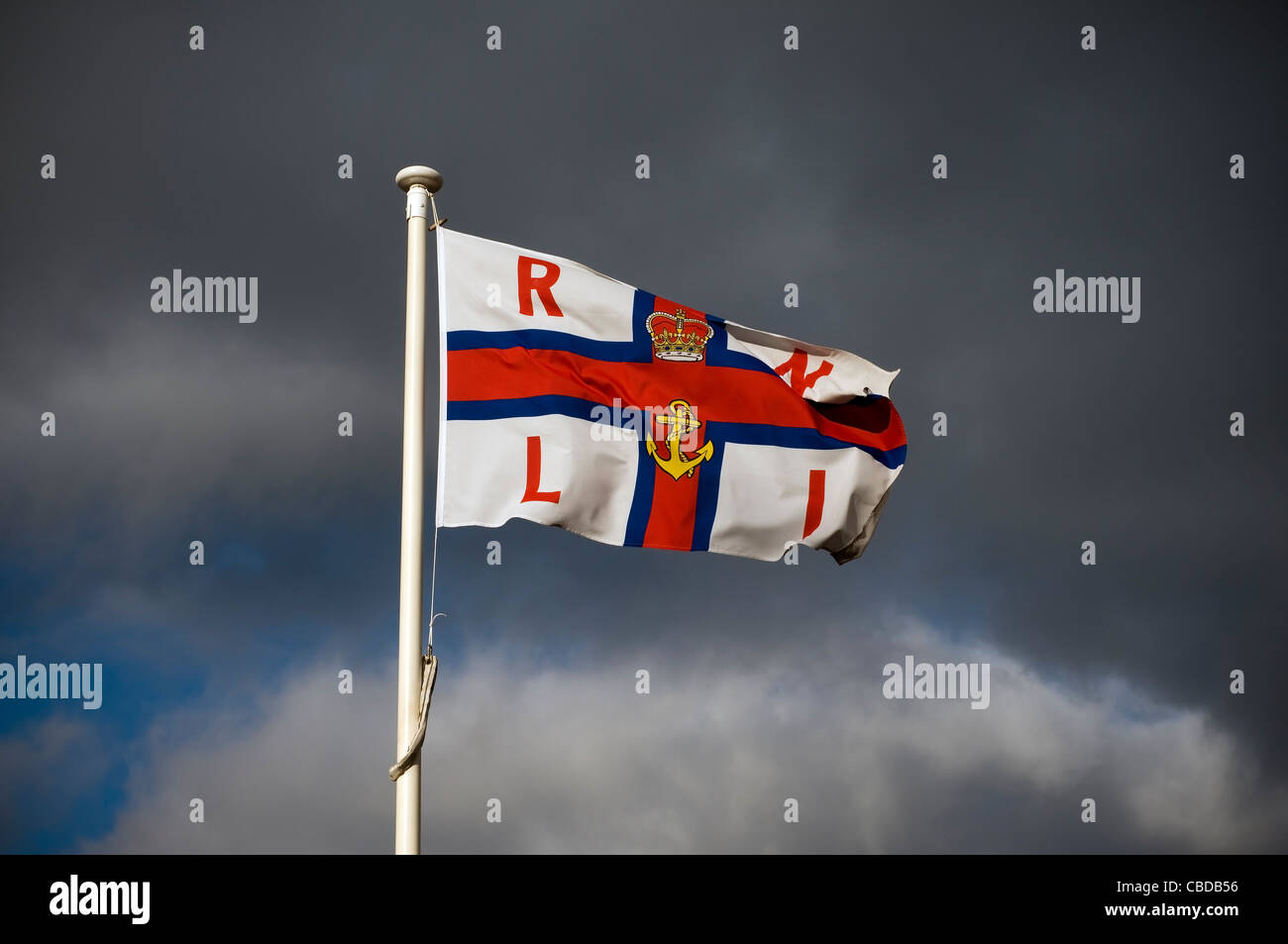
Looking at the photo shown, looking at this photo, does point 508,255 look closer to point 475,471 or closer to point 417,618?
point 475,471

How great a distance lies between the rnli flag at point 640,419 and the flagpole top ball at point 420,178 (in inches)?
20.5

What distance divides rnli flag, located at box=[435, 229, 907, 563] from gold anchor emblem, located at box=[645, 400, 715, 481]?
2 centimetres

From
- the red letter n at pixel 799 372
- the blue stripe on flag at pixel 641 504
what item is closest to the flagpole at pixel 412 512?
the blue stripe on flag at pixel 641 504

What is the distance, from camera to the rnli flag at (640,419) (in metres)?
14.1

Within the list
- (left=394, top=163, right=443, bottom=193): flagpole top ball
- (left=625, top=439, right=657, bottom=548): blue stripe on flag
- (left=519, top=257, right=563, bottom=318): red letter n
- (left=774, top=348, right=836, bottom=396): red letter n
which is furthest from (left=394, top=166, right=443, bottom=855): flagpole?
(left=774, top=348, right=836, bottom=396): red letter n

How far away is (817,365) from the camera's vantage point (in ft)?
57.6

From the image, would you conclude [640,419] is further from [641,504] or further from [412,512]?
[412,512]

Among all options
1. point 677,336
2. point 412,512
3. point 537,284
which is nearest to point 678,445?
point 677,336

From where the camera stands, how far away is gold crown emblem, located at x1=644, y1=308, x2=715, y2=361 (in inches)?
637

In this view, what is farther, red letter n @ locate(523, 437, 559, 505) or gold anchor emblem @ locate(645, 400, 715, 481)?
gold anchor emblem @ locate(645, 400, 715, 481)

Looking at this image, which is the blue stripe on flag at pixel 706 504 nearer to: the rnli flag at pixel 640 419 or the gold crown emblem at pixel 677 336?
the rnli flag at pixel 640 419

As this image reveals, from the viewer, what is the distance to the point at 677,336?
645 inches

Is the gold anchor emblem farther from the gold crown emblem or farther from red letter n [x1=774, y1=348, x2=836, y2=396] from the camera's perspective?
red letter n [x1=774, y1=348, x2=836, y2=396]
